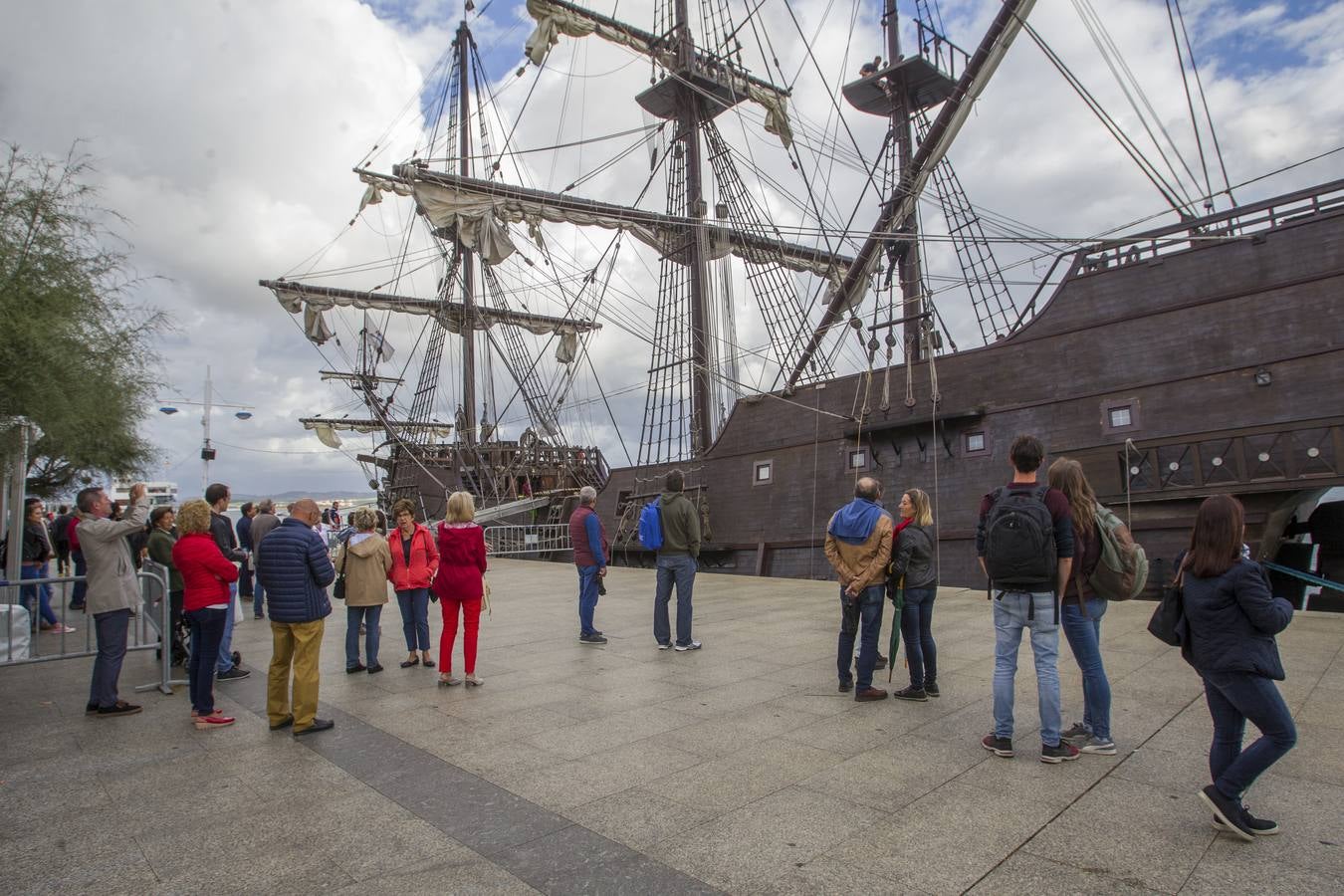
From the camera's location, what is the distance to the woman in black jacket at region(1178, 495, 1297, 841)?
2.74 meters

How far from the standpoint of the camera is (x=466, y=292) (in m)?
31.1

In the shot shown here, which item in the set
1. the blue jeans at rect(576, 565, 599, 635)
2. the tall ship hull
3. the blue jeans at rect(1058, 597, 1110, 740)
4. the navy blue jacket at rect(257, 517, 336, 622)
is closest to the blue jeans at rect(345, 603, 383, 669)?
the navy blue jacket at rect(257, 517, 336, 622)

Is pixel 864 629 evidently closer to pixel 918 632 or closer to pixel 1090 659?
pixel 918 632

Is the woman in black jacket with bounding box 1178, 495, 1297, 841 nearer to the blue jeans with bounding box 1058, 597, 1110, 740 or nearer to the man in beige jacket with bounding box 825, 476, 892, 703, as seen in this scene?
the blue jeans with bounding box 1058, 597, 1110, 740

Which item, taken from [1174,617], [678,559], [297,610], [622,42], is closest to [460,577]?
[297,610]

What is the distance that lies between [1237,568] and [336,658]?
22.7ft

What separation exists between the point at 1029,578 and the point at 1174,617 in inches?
26.2

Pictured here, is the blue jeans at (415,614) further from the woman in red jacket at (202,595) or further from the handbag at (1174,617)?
the handbag at (1174,617)

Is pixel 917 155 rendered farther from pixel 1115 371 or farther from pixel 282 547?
pixel 282 547

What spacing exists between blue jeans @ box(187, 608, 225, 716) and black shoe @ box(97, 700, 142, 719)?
0.70m

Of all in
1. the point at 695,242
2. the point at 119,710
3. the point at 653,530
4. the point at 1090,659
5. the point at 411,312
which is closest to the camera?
the point at 1090,659

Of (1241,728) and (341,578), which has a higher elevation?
(341,578)

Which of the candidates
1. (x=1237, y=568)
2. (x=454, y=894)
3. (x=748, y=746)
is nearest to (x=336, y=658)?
(x=748, y=746)

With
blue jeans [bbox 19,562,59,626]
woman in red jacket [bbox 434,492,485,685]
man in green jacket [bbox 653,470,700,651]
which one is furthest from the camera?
blue jeans [bbox 19,562,59,626]
